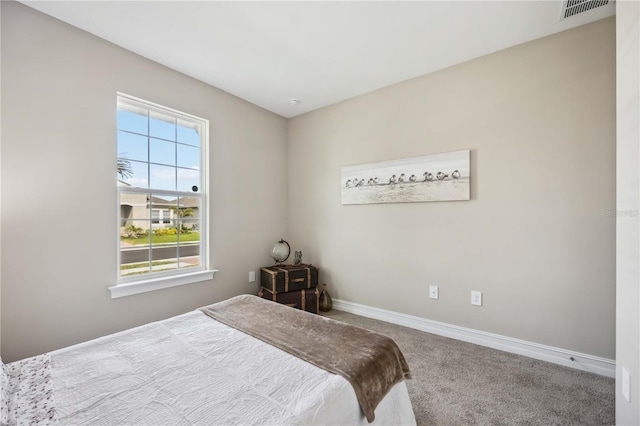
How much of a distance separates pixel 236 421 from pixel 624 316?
177 centimetres

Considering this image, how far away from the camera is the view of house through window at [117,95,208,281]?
7.97 feet

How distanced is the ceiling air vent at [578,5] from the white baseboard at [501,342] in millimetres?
2497

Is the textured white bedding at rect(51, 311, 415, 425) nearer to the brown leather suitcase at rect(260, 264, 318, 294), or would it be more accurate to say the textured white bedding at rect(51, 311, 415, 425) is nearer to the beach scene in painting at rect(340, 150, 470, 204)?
the brown leather suitcase at rect(260, 264, 318, 294)

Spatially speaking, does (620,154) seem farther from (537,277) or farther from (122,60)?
(122,60)

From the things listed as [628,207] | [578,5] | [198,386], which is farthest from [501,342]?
[578,5]

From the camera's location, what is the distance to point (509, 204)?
Result: 2.40m

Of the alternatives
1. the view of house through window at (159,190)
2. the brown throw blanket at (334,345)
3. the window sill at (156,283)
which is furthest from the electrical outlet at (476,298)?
the view of house through window at (159,190)

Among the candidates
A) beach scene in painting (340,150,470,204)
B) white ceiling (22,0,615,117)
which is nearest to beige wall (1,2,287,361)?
white ceiling (22,0,615,117)

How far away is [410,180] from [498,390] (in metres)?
1.88

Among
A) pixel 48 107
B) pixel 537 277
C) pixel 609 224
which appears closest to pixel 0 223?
pixel 48 107

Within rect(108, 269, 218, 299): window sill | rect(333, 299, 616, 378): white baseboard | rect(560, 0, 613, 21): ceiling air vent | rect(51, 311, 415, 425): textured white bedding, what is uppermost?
rect(560, 0, 613, 21): ceiling air vent

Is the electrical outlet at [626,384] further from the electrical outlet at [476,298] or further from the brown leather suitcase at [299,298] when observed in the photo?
the brown leather suitcase at [299,298]

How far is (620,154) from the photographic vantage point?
4.51 feet

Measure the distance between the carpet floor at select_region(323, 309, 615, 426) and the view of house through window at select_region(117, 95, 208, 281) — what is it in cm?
238
